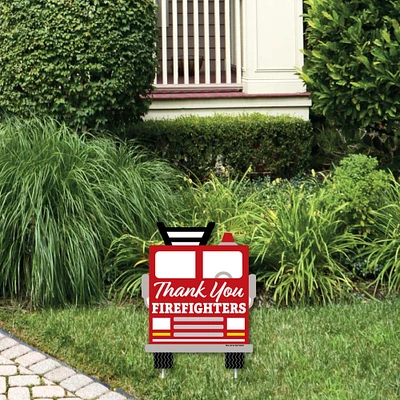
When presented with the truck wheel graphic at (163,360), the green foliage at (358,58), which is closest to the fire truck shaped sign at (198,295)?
the truck wheel graphic at (163,360)

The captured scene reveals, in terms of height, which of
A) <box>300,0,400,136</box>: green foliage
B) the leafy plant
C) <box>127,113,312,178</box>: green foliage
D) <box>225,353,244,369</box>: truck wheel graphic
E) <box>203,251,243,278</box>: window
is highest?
<box>300,0,400,136</box>: green foliage

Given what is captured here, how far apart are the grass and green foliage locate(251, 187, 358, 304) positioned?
190 mm

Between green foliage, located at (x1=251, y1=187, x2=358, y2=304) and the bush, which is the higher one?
the bush

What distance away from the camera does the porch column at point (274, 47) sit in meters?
9.56

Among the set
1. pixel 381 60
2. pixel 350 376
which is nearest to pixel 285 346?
pixel 350 376

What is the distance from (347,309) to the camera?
5809 mm

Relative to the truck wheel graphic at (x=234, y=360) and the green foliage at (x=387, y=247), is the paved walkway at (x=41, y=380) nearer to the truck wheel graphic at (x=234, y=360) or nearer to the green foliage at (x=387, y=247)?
the truck wheel graphic at (x=234, y=360)

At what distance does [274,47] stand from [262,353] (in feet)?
17.5

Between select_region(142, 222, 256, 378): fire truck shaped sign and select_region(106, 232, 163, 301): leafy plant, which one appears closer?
select_region(142, 222, 256, 378): fire truck shaped sign

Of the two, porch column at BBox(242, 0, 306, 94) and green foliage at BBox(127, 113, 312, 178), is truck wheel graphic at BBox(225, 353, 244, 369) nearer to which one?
green foliage at BBox(127, 113, 312, 178)

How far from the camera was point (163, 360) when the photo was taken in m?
4.70

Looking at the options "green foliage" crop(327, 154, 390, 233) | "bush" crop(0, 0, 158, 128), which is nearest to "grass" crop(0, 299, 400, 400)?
"green foliage" crop(327, 154, 390, 233)

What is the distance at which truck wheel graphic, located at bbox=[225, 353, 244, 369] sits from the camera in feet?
15.5

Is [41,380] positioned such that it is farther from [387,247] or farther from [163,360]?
[387,247]
